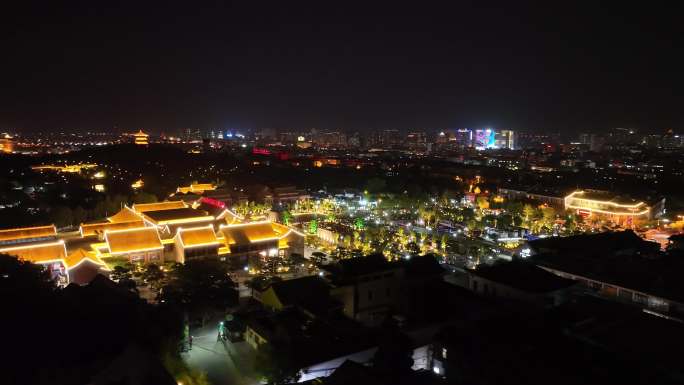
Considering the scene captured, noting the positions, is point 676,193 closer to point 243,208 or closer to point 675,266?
point 675,266

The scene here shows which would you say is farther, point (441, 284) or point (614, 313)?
point (441, 284)

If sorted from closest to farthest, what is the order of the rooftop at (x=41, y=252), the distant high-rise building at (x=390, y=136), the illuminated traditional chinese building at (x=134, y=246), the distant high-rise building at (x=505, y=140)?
1. the rooftop at (x=41, y=252)
2. the illuminated traditional chinese building at (x=134, y=246)
3. the distant high-rise building at (x=505, y=140)
4. the distant high-rise building at (x=390, y=136)

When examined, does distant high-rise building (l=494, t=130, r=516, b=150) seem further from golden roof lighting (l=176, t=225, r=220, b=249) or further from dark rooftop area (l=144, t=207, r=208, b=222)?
golden roof lighting (l=176, t=225, r=220, b=249)

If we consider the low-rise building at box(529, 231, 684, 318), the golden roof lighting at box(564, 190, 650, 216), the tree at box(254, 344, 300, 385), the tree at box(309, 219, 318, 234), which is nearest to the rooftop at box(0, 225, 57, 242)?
the tree at box(309, 219, 318, 234)

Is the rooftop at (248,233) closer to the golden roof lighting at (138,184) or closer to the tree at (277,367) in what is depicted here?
the tree at (277,367)

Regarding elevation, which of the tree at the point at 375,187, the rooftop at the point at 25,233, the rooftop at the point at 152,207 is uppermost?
the rooftop at the point at 152,207

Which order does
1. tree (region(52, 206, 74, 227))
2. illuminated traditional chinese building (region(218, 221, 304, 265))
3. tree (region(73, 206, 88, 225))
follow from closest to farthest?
illuminated traditional chinese building (region(218, 221, 304, 265)) < tree (region(52, 206, 74, 227)) < tree (region(73, 206, 88, 225))

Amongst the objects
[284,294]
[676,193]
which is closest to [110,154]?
[284,294]

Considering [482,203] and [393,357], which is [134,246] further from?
[482,203]

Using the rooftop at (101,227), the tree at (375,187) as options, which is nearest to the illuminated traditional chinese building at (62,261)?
the rooftop at (101,227)
